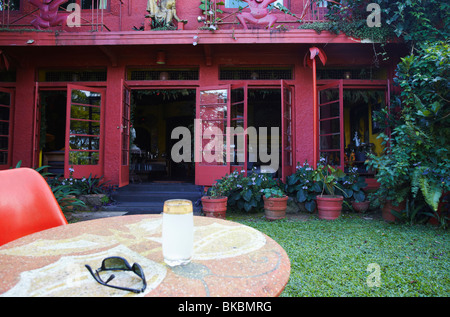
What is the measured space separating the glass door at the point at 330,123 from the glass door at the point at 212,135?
192cm

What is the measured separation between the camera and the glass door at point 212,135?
16.1 ft

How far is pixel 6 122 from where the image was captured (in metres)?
5.18

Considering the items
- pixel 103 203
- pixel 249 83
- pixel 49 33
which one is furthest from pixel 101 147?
pixel 249 83

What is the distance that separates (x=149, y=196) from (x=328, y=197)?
10.2 feet

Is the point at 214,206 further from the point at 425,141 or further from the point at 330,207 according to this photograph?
the point at 425,141

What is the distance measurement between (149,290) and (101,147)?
205 inches

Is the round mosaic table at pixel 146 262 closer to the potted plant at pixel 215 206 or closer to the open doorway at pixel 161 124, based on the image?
the potted plant at pixel 215 206

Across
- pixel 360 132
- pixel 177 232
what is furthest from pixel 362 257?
pixel 360 132

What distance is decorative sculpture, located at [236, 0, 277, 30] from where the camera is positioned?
4566 millimetres

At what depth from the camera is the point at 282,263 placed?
72cm

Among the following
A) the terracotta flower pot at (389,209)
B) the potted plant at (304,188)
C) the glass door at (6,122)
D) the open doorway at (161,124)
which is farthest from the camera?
the open doorway at (161,124)

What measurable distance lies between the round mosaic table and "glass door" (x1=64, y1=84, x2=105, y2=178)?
4394 millimetres

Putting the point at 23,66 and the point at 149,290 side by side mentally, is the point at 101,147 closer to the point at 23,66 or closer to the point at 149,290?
the point at 23,66

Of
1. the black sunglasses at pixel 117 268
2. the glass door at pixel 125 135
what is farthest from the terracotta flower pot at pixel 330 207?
the glass door at pixel 125 135
